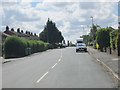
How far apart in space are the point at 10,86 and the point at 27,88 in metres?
1.29

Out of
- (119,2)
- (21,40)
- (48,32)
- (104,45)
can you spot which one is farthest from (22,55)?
(48,32)

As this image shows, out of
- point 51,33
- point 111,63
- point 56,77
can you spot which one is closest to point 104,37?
point 111,63

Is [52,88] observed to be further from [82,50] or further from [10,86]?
[82,50]

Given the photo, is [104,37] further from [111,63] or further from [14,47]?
[111,63]

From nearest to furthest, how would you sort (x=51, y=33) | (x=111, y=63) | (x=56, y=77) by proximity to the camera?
(x=56, y=77) < (x=111, y=63) < (x=51, y=33)

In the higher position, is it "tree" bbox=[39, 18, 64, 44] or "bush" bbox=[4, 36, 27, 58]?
"tree" bbox=[39, 18, 64, 44]

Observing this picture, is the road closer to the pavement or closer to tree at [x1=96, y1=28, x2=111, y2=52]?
the pavement

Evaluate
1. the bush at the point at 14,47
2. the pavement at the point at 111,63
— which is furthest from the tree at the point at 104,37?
the pavement at the point at 111,63

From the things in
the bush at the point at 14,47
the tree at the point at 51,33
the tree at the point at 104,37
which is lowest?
the bush at the point at 14,47

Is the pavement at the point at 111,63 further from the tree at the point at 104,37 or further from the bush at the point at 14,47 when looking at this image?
the bush at the point at 14,47

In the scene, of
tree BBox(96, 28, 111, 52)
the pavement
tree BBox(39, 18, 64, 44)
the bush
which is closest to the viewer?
the pavement

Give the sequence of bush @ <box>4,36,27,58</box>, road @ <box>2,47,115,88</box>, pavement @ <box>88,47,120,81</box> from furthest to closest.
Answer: bush @ <box>4,36,27,58</box> < pavement @ <box>88,47,120,81</box> < road @ <box>2,47,115,88</box>

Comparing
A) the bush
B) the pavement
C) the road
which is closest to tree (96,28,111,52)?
the bush

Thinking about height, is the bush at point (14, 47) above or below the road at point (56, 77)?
above
